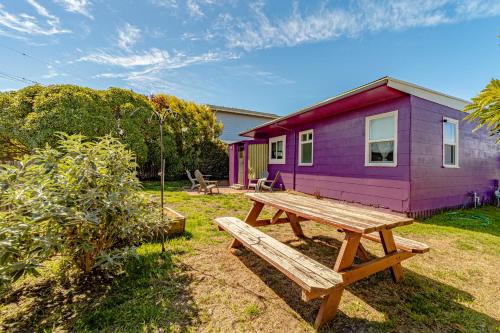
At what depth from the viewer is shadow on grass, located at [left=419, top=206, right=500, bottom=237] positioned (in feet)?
14.8

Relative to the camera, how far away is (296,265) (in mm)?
1731

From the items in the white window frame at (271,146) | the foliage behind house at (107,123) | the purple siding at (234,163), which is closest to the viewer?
the foliage behind house at (107,123)

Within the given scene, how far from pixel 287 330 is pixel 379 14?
27.1ft

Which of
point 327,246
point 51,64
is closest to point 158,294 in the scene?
point 327,246

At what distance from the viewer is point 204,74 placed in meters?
11.7

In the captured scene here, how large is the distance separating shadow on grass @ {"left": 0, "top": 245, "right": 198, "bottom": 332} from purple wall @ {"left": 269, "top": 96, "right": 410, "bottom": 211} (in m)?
5.19

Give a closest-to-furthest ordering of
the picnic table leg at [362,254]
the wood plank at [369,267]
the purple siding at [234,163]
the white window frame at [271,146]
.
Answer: the wood plank at [369,267] < the picnic table leg at [362,254] < the white window frame at [271,146] < the purple siding at [234,163]

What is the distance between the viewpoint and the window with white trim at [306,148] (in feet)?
26.3

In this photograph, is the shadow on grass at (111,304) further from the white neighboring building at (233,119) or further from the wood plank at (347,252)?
the white neighboring building at (233,119)

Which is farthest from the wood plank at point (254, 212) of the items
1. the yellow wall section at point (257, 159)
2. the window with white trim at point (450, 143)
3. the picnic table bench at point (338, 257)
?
the yellow wall section at point (257, 159)

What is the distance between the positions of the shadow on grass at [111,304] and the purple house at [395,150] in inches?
202

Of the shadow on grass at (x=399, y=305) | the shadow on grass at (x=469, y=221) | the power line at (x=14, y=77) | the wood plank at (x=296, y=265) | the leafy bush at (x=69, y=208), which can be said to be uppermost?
the power line at (x=14, y=77)

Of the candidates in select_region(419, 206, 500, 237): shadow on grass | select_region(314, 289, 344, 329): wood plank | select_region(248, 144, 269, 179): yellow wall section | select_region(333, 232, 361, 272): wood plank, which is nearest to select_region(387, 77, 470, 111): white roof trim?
select_region(419, 206, 500, 237): shadow on grass

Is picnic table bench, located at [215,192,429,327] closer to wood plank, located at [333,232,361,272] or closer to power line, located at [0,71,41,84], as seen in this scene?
wood plank, located at [333,232,361,272]
